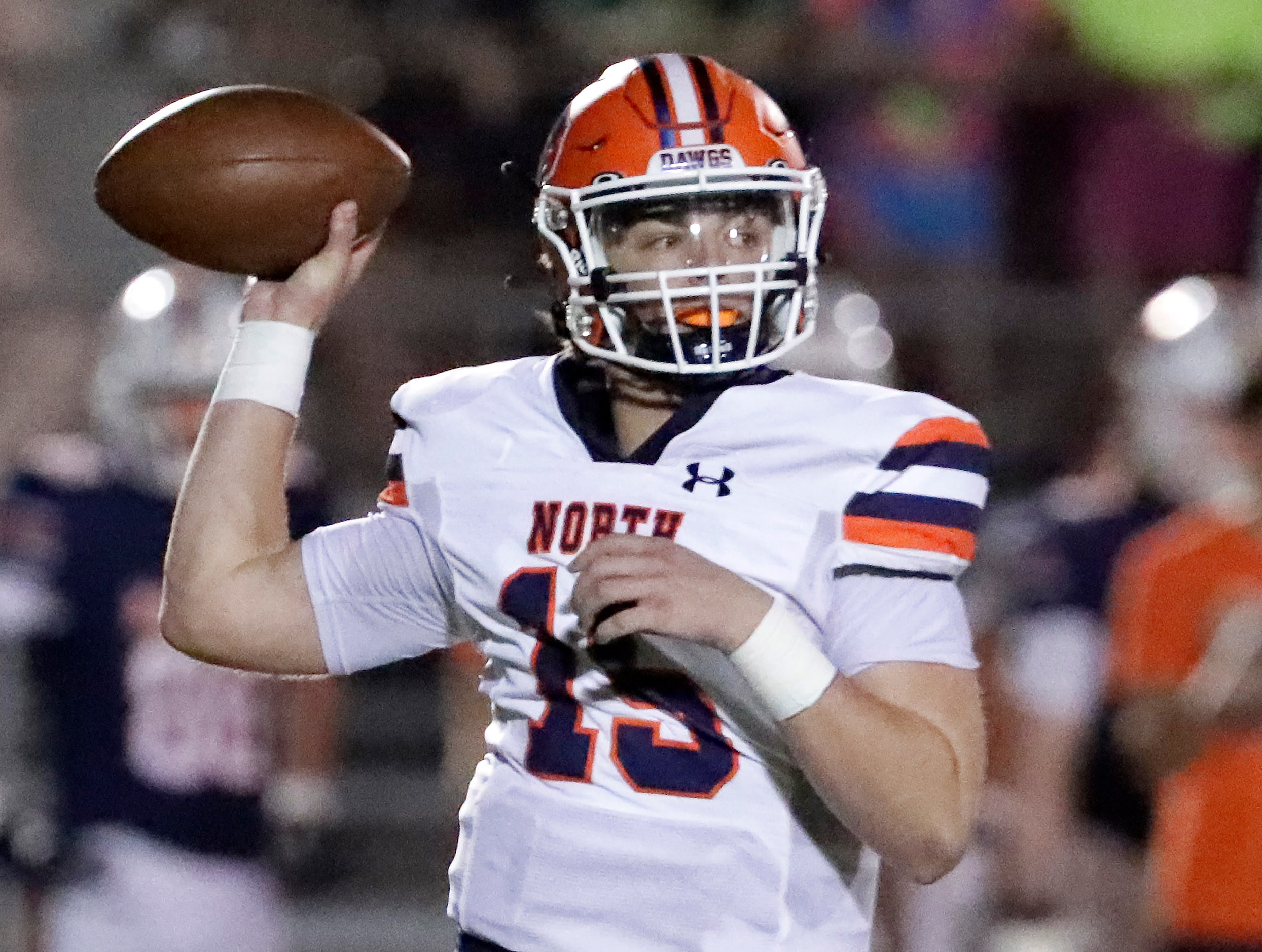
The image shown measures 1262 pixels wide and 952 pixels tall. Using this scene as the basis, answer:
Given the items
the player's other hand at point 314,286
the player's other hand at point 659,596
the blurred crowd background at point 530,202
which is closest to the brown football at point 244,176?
the player's other hand at point 314,286

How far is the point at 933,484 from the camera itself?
1949 millimetres

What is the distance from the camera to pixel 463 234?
6.02 m

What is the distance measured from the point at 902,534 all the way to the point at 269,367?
67 centimetres

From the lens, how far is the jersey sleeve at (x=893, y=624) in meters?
1.90

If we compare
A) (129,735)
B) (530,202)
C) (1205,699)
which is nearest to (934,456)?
(1205,699)

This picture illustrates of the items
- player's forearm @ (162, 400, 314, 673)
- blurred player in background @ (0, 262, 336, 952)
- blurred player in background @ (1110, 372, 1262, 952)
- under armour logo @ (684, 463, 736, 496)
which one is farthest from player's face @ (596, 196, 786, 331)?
blurred player in background @ (0, 262, 336, 952)

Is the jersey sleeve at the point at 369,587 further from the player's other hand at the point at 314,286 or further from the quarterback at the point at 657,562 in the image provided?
the player's other hand at the point at 314,286

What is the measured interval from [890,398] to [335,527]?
0.59m

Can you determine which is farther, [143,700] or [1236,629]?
[143,700]

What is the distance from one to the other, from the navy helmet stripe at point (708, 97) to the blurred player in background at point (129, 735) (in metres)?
2.07

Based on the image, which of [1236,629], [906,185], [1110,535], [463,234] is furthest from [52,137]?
[1236,629]

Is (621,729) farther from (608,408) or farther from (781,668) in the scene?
(608,408)

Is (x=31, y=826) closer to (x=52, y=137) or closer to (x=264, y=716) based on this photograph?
(x=264, y=716)

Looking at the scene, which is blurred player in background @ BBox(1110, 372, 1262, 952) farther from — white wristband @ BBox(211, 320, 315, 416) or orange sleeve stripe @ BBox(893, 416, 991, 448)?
white wristband @ BBox(211, 320, 315, 416)
